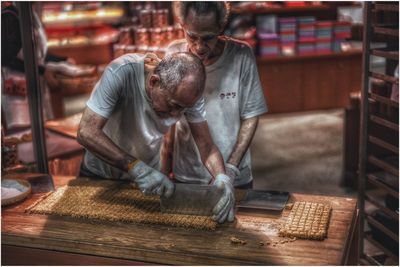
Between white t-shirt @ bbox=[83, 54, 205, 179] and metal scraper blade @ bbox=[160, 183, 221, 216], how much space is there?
0.46 metres

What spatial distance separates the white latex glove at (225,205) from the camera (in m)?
2.33

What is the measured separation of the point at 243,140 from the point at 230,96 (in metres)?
0.25

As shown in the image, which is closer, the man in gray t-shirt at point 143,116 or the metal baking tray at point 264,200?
the man in gray t-shirt at point 143,116

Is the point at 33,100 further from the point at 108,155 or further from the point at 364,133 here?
the point at 364,133

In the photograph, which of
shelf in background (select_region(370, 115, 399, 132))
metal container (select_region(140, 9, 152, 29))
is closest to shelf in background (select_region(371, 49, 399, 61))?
shelf in background (select_region(370, 115, 399, 132))

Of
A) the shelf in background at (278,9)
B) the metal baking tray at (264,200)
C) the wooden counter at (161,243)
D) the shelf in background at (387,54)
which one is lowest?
the wooden counter at (161,243)

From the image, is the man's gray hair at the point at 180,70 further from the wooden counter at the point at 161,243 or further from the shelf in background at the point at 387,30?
the shelf in background at the point at 387,30

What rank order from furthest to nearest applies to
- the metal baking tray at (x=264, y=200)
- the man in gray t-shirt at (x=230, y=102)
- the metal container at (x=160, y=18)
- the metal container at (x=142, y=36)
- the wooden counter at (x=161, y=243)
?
the metal container at (x=160, y=18) < the metal container at (x=142, y=36) < the man in gray t-shirt at (x=230, y=102) < the metal baking tray at (x=264, y=200) < the wooden counter at (x=161, y=243)

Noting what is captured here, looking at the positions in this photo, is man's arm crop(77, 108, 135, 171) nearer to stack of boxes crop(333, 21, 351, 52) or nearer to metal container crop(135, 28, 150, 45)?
metal container crop(135, 28, 150, 45)

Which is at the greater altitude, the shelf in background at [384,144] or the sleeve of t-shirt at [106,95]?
the sleeve of t-shirt at [106,95]

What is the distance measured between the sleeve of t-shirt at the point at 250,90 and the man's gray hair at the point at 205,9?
292 mm

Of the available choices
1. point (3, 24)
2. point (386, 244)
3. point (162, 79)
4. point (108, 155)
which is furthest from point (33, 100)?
point (386, 244)

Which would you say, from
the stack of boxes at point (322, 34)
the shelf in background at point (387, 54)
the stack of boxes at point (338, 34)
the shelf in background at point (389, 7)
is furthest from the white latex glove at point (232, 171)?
the stack of boxes at point (338, 34)

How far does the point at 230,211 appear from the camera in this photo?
2369mm
